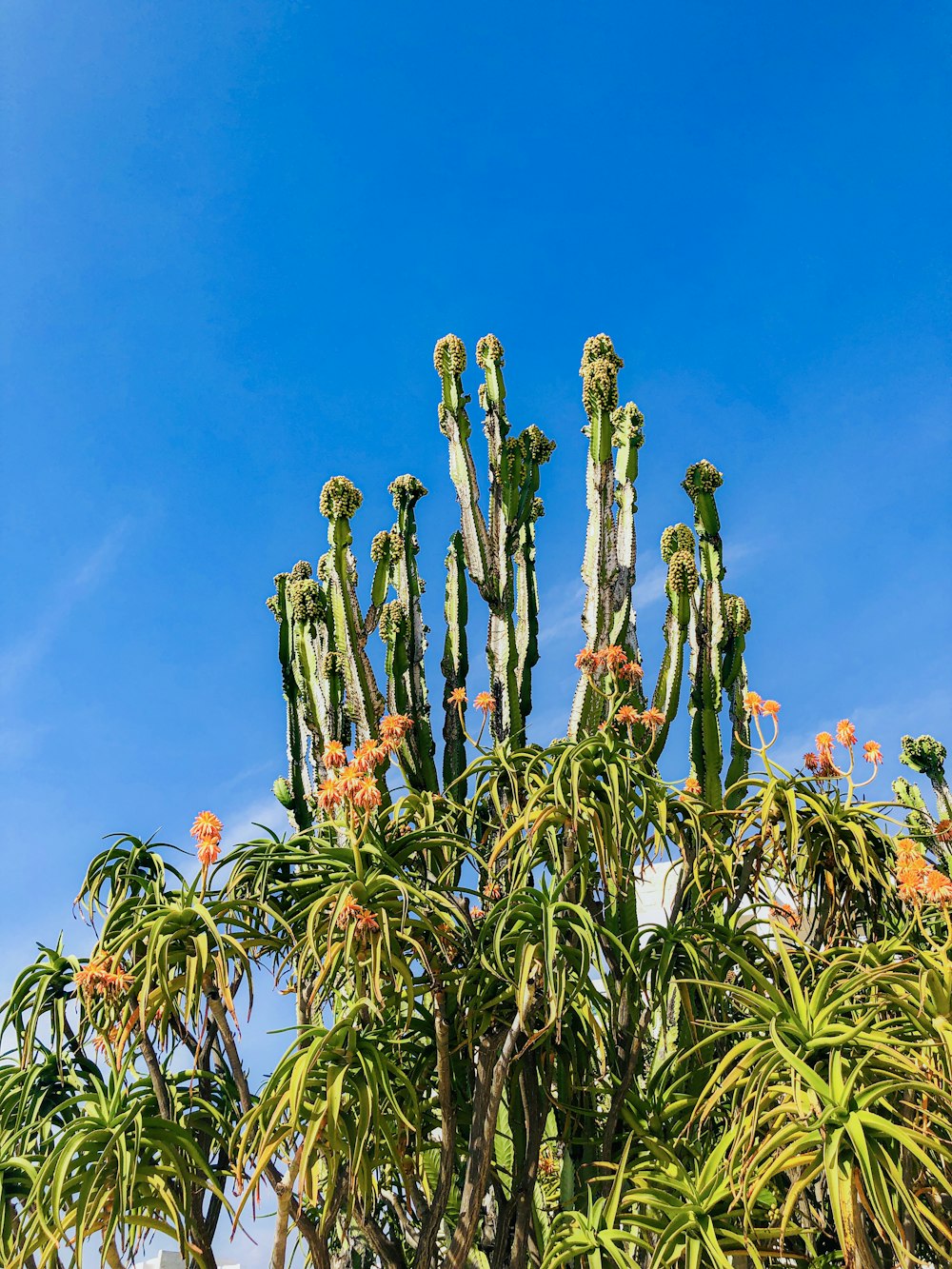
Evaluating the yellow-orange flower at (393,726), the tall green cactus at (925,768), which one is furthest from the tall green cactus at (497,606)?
the tall green cactus at (925,768)

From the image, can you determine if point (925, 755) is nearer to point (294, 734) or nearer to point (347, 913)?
point (294, 734)

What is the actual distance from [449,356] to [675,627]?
2.51 meters

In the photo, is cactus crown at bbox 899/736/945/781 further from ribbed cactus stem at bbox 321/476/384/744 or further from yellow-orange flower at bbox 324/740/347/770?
yellow-orange flower at bbox 324/740/347/770

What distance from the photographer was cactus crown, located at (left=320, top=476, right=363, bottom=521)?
22.9 ft

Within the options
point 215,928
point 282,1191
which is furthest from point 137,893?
point 282,1191

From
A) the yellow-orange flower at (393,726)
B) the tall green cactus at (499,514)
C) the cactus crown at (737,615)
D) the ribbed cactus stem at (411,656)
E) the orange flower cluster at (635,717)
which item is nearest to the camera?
the yellow-orange flower at (393,726)

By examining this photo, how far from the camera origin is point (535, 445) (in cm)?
751

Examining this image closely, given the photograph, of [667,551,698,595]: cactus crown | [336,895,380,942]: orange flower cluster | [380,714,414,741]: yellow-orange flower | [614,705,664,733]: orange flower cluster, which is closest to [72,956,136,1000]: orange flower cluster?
[336,895,380,942]: orange flower cluster

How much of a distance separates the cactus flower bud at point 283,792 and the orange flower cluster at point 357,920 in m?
3.81

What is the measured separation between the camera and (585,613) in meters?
6.58

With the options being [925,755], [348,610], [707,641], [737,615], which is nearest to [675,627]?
[707,641]

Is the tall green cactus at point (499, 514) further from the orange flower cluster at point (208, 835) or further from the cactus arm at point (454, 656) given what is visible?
the orange flower cluster at point (208, 835)

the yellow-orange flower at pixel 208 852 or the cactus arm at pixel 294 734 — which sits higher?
the cactus arm at pixel 294 734

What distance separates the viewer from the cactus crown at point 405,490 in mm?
7582
